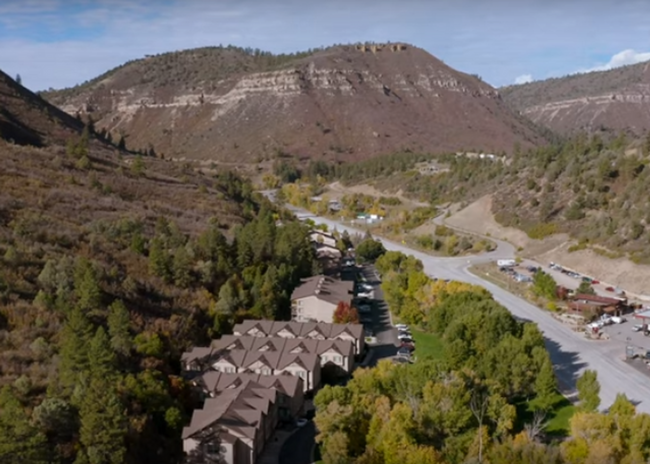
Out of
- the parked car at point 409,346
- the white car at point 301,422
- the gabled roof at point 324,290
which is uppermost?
the gabled roof at point 324,290

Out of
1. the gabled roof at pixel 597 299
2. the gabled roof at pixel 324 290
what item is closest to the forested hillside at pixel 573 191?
the gabled roof at pixel 597 299

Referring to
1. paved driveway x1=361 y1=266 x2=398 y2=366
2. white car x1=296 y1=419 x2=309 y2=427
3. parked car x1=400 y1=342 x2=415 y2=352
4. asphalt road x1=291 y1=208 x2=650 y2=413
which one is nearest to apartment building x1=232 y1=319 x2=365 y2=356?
paved driveway x1=361 y1=266 x2=398 y2=366

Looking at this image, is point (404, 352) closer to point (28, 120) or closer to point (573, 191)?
point (573, 191)

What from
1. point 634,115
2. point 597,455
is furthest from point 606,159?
point 634,115

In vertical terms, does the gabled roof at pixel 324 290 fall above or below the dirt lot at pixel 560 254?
above

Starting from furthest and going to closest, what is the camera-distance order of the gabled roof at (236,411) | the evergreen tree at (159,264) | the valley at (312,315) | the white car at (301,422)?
the evergreen tree at (159,264) < the white car at (301,422) < the gabled roof at (236,411) < the valley at (312,315)

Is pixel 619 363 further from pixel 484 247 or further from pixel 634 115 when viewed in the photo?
pixel 634 115

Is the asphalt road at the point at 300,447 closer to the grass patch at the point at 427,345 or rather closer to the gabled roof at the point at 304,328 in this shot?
the gabled roof at the point at 304,328

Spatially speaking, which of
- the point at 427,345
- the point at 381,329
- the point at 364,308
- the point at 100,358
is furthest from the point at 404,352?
the point at 100,358
